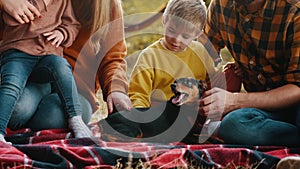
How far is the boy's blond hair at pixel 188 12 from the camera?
2.21 meters

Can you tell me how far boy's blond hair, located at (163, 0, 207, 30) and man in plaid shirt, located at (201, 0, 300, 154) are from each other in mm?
105

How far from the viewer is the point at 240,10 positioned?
7.14 ft

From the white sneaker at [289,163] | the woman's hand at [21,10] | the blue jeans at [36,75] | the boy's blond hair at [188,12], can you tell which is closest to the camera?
the white sneaker at [289,163]

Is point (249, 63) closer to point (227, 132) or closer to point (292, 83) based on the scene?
point (292, 83)

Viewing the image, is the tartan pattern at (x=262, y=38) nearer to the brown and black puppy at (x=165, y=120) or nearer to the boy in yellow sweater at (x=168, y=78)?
the boy in yellow sweater at (x=168, y=78)

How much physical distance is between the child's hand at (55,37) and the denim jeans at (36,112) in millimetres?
191

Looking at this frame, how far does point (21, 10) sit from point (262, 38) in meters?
0.98

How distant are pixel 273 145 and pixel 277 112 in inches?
7.6

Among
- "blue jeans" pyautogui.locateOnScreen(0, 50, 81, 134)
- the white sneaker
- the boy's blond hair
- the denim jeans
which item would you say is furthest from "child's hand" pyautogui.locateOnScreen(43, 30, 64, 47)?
the white sneaker

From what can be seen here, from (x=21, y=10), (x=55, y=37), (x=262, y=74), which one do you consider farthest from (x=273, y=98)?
(x=21, y=10)

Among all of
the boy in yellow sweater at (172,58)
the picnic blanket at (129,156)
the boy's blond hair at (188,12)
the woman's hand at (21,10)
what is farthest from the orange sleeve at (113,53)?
the picnic blanket at (129,156)

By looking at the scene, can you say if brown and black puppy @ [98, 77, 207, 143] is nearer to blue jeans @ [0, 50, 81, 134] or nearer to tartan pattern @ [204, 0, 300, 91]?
blue jeans @ [0, 50, 81, 134]

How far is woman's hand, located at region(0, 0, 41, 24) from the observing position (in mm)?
2064

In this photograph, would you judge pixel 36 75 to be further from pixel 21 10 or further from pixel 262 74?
pixel 262 74
